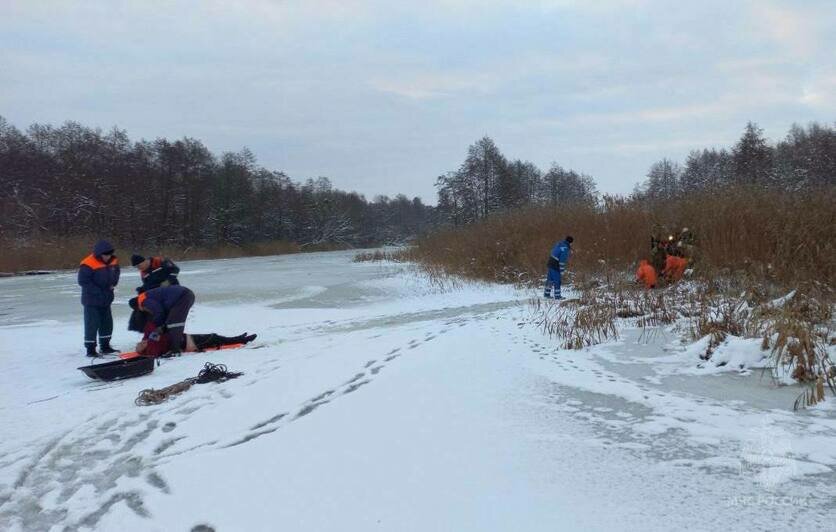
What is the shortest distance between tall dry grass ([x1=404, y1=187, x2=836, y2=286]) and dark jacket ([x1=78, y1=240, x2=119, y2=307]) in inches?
384

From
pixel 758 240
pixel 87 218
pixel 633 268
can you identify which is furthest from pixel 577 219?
pixel 87 218

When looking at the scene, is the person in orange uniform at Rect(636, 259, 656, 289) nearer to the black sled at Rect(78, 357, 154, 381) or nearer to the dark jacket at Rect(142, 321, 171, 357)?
the dark jacket at Rect(142, 321, 171, 357)

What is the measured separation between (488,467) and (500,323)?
5.66 metres

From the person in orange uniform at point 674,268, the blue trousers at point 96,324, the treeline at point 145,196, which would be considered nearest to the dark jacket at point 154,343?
the blue trousers at point 96,324

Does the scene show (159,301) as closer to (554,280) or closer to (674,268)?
(554,280)

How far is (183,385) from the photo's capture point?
5.42 meters

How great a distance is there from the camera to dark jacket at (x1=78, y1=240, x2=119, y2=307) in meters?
7.50

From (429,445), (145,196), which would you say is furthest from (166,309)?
(145,196)

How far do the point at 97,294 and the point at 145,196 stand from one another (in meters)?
57.4

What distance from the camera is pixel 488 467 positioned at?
10.2 feet

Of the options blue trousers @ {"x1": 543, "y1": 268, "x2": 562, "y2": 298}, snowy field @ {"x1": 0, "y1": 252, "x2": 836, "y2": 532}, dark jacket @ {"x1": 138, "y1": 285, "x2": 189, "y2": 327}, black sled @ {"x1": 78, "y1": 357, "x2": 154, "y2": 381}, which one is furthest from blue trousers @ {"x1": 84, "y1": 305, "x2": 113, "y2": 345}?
blue trousers @ {"x1": 543, "y1": 268, "x2": 562, "y2": 298}

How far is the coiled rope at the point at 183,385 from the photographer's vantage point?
16.4 ft

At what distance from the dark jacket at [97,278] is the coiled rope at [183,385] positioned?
2719 mm

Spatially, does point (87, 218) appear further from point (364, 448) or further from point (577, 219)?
point (364, 448)
